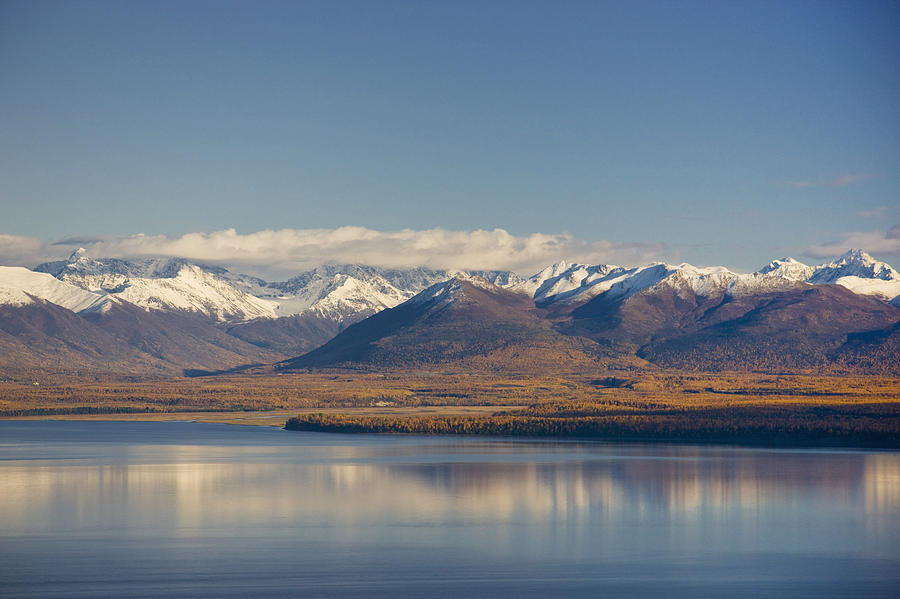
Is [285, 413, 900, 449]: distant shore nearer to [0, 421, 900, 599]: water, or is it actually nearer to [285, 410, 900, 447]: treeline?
[285, 410, 900, 447]: treeline

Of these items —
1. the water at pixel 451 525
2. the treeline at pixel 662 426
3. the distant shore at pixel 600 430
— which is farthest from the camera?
the treeline at pixel 662 426

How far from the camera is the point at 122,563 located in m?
59.4

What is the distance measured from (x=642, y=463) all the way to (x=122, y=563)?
2741 inches

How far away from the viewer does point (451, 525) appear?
73938 millimetres

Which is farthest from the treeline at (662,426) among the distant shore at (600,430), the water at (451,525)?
the water at (451,525)

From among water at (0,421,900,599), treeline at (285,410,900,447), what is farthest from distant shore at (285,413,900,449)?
water at (0,421,900,599)

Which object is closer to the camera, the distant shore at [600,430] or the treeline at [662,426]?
the distant shore at [600,430]

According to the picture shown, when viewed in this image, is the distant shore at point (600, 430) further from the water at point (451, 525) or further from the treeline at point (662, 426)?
the water at point (451, 525)

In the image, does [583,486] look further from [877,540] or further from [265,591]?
[265,591]

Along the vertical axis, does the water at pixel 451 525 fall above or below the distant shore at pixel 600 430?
above

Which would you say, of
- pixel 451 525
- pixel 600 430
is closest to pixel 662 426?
pixel 600 430

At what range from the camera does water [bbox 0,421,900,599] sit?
5547 cm

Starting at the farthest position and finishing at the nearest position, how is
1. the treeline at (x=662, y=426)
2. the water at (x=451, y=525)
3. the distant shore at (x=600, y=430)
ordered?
the treeline at (x=662, y=426) < the distant shore at (x=600, y=430) < the water at (x=451, y=525)

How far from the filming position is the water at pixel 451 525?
55.5 m
